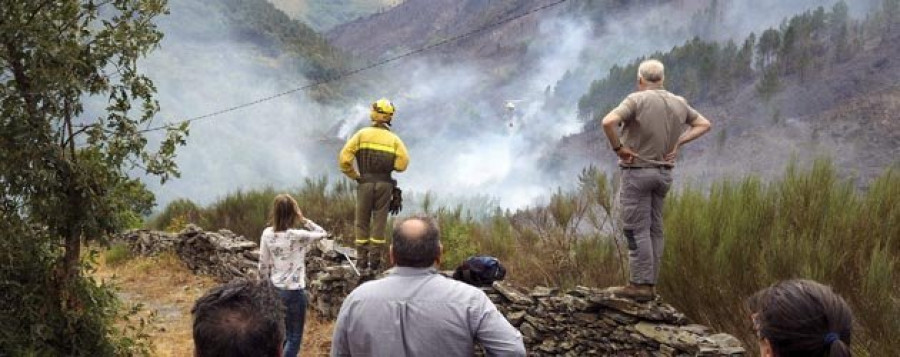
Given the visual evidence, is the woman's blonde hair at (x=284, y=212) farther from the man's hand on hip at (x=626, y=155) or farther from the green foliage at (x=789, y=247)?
the green foliage at (x=789, y=247)

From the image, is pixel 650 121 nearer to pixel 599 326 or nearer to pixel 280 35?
pixel 599 326

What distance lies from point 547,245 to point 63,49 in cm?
407

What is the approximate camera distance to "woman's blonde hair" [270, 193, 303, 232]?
5.84 m

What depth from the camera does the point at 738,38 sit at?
43.6 meters

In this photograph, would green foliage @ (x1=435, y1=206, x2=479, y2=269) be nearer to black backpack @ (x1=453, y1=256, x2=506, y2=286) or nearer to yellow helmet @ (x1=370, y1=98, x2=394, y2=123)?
yellow helmet @ (x1=370, y1=98, x2=394, y2=123)

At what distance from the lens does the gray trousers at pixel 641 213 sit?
15.3 ft

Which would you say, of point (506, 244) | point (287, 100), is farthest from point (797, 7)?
point (506, 244)

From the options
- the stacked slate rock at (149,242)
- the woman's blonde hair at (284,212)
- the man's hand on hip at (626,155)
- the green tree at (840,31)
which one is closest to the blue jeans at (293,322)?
the woman's blonde hair at (284,212)

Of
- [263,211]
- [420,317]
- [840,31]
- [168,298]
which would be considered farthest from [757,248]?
[840,31]

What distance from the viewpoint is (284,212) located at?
19.2ft

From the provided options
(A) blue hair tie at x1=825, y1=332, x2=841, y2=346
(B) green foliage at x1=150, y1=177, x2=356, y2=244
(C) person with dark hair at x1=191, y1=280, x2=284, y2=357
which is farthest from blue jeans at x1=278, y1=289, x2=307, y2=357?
(B) green foliage at x1=150, y1=177, x2=356, y2=244

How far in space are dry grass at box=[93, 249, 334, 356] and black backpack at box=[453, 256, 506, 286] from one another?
8.24ft

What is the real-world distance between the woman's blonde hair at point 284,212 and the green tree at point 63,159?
2.66ft

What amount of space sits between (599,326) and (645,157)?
1164 millimetres
